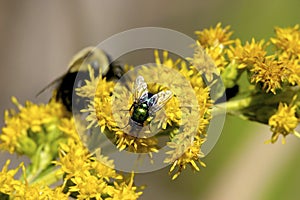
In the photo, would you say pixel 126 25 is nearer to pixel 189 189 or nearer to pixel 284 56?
pixel 189 189

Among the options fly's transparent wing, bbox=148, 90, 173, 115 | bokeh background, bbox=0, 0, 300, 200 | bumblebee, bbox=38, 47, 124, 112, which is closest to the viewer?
fly's transparent wing, bbox=148, 90, 173, 115

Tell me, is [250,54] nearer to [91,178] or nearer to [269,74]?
[269,74]

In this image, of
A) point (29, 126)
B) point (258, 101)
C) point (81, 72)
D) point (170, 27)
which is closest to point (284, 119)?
point (258, 101)

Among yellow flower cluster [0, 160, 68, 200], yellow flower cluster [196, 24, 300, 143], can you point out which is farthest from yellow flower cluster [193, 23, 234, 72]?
yellow flower cluster [0, 160, 68, 200]

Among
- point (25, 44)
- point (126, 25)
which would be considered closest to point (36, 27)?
point (25, 44)

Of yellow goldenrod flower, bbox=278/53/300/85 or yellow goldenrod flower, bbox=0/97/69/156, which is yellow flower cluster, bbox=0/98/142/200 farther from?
yellow goldenrod flower, bbox=278/53/300/85

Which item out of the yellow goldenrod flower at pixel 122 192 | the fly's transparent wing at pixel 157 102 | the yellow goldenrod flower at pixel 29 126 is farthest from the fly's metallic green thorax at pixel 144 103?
the yellow goldenrod flower at pixel 29 126
